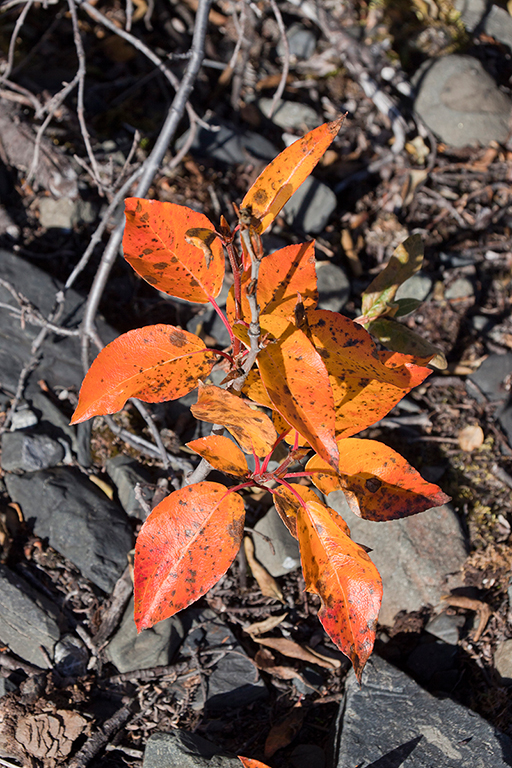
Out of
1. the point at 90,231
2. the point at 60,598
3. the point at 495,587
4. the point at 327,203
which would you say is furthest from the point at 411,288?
the point at 60,598

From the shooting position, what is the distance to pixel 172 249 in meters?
1.02

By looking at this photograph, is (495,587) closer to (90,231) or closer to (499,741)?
(499,741)

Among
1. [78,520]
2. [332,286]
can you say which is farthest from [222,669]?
[332,286]

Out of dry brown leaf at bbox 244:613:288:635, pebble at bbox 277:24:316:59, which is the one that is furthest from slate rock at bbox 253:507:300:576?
pebble at bbox 277:24:316:59

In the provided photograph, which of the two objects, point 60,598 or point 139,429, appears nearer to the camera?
point 60,598

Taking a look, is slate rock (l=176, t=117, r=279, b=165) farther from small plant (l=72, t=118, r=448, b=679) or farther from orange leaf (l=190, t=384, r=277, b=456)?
orange leaf (l=190, t=384, r=277, b=456)

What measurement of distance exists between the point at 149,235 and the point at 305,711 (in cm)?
143

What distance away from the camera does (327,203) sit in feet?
7.91

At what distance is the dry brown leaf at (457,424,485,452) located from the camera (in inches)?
79.2

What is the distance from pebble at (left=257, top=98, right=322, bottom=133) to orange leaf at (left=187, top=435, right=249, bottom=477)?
2.14 metres

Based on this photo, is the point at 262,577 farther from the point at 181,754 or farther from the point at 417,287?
the point at 417,287

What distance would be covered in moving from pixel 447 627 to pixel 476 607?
4.7 inches

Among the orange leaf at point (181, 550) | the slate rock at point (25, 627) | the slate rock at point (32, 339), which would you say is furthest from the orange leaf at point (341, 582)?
the slate rock at point (32, 339)

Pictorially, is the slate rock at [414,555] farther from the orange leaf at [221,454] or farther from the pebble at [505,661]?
the orange leaf at [221,454]
